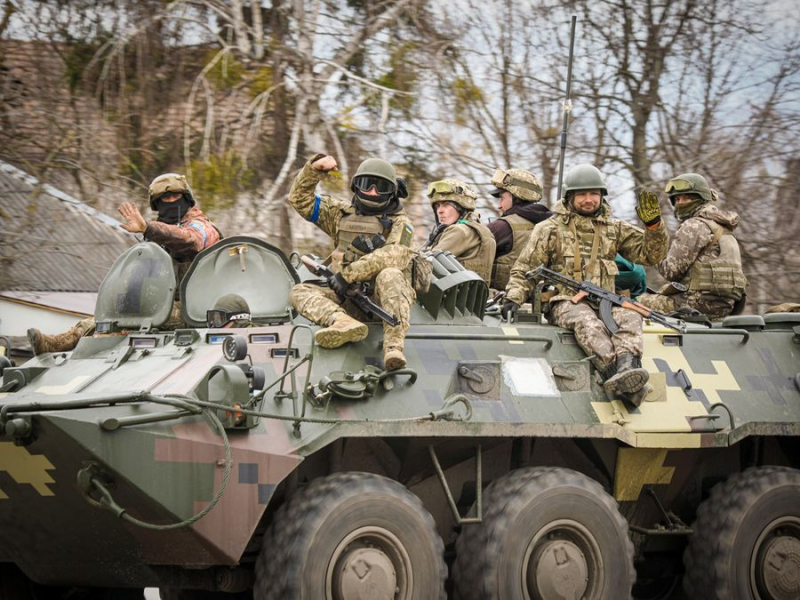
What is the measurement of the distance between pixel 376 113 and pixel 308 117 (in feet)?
3.32

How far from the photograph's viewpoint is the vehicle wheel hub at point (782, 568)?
29.5 ft

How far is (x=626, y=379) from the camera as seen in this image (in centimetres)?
856

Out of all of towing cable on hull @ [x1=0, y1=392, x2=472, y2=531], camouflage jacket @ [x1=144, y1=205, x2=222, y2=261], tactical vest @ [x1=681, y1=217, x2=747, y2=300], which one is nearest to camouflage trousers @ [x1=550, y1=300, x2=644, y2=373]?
tactical vest @ [x1=681, y1=217, x2=747, y2=300]

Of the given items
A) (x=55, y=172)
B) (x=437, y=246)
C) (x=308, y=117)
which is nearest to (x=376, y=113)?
(x=308, y=117)

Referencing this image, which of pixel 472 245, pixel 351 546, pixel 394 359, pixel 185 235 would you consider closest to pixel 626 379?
pixel 394 359

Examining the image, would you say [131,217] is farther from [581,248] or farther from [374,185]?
Result: [581,248]

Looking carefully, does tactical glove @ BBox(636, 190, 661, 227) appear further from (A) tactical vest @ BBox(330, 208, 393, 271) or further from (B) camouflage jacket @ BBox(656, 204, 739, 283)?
(A) tactical vest @ BBox(330, 208, 393, 271)

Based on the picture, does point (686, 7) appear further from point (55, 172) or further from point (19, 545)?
point (19, 545)

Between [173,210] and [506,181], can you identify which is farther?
[506,181]

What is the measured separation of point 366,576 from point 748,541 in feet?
9.91

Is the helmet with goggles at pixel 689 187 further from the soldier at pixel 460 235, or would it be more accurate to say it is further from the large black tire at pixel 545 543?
the large black tire at pixel 545 543

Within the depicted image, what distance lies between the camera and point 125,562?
752 centimetres

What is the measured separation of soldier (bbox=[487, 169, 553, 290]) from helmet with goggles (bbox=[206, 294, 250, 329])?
2870mm

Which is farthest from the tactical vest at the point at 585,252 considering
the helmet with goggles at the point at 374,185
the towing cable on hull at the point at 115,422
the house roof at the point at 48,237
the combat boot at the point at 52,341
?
the house roof at the point at 48,237
